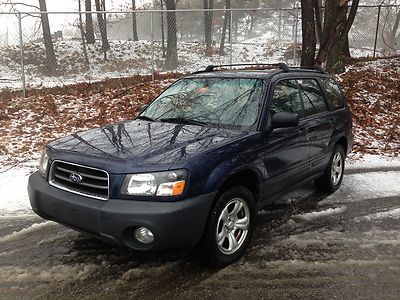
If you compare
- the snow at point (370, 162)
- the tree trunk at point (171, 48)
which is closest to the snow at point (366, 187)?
the snow at point (370, 162)

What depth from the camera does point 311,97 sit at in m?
4.89

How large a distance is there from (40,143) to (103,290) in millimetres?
5344

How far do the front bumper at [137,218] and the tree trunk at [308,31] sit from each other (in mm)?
8020

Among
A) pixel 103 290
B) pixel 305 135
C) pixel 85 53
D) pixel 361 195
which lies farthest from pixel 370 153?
pixel 85 53

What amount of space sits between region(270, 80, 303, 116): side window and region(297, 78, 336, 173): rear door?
139 millimetres

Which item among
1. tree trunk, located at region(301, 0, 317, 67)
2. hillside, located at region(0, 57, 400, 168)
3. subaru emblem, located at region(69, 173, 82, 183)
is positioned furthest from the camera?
tree trunk, located at region(301, 0, 317, 67)

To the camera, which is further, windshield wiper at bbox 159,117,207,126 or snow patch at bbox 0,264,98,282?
windshield wiper at bbox 159,117,207,126

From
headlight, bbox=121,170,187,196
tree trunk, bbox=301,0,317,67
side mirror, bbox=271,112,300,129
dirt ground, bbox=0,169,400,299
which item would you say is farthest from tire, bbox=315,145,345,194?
tree trunk, bbox=301,0,317,67

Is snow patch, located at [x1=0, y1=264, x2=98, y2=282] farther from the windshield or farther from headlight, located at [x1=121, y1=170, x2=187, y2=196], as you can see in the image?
the windshield

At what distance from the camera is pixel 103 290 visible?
3.12 meters

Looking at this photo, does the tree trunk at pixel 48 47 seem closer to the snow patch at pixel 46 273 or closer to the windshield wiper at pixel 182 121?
the windshield wiper at pixel 182 121

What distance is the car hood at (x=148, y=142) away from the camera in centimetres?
317

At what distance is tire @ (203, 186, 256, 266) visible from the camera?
10.8ft

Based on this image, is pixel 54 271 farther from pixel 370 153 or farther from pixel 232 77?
pixel 370 153
